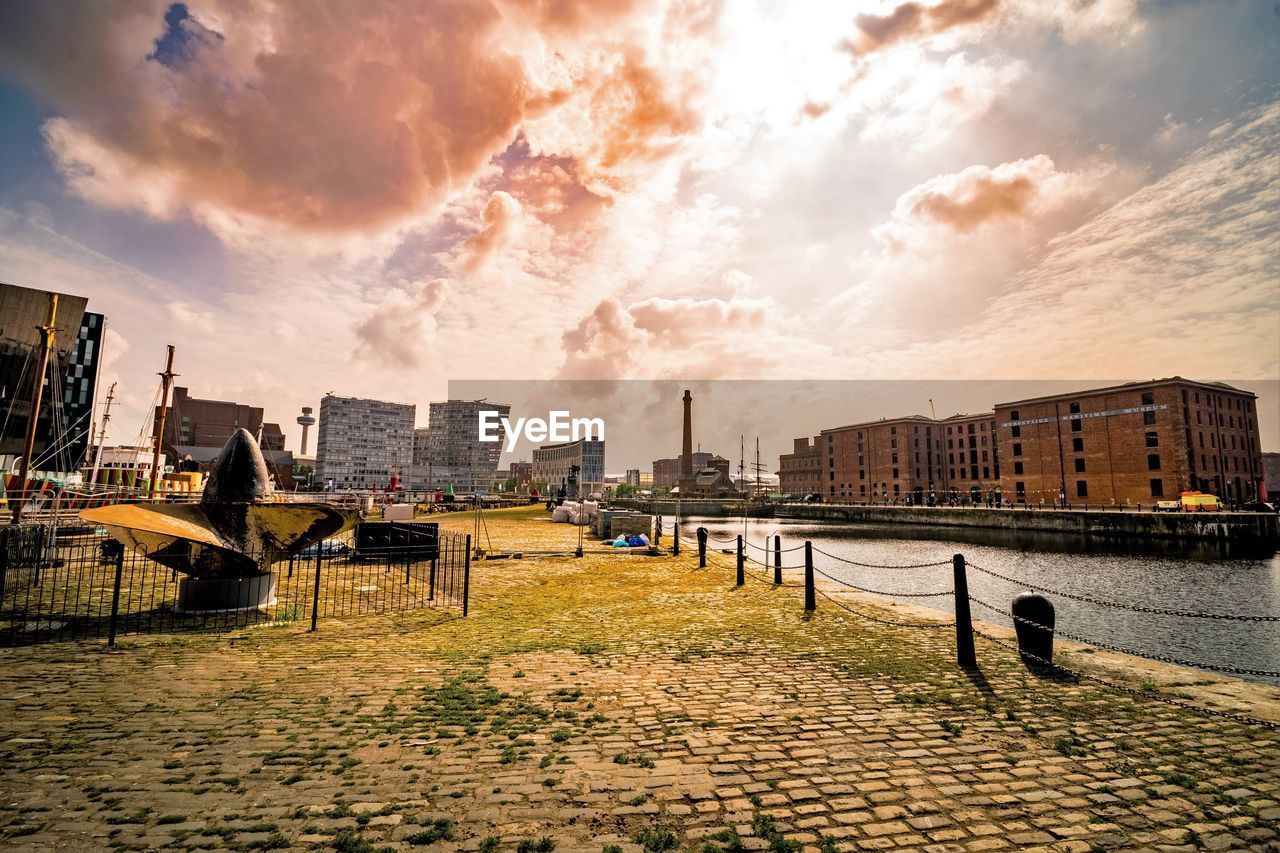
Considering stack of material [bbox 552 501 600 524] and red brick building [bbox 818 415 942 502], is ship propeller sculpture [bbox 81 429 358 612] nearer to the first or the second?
stack of material [bbox 552 501 600 524]

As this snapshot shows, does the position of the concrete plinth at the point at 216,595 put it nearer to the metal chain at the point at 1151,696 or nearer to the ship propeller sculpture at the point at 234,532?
the ship propeller sculpture at the point at 234,532

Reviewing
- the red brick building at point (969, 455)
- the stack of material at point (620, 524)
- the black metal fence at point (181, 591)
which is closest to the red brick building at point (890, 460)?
the red brick building at point (969, 455)

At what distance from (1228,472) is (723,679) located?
90997 mm

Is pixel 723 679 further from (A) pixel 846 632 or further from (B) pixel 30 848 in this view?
(B) pixel 30 848

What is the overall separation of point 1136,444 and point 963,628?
77085 mm

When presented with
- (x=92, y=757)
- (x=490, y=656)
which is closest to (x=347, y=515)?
(x=490, y=656)

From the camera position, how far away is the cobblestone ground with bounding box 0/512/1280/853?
12.8 feet

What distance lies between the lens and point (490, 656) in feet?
27.5

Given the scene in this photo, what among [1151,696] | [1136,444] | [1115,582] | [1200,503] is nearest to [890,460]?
[1136,444]

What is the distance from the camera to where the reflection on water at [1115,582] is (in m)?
16.0

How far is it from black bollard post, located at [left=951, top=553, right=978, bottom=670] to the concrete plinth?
43.0 ft

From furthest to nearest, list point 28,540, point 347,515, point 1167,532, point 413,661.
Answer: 1. point 1167,532
2. point 28,540
3. point 347,515
4. point 413,661

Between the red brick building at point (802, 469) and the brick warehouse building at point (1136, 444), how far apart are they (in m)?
46.8

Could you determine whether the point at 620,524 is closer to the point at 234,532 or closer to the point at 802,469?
the point at 234,532
